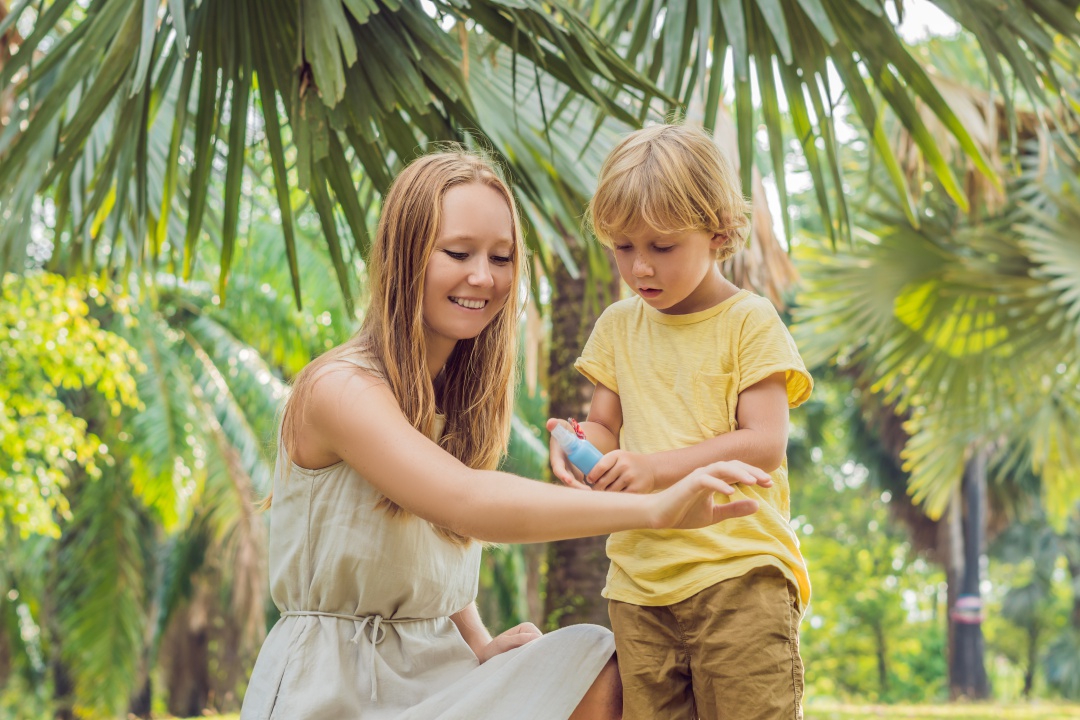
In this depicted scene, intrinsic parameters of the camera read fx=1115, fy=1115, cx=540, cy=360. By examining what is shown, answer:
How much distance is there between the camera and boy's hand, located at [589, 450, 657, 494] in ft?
5.81

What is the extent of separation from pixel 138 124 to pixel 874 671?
102 feet

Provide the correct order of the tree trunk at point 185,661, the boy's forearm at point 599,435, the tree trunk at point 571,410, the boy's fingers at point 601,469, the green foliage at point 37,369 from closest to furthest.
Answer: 1. the boy's fingers at point 601,469
2. the boy's forearm at point 599,435
3. the tree trunk at point 571,410
4. the green foliage at point 37,369
5. the tree trunk at point 185,661

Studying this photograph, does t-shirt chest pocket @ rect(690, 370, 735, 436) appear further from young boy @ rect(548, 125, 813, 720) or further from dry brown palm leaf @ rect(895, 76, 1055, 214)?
dry brown palm leaf @ rect(895, 76, 1055, 214)

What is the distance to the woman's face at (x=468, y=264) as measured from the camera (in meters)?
2.03

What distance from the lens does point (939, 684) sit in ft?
99.3

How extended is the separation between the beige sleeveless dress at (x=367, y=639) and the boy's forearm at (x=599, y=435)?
1.14 ft

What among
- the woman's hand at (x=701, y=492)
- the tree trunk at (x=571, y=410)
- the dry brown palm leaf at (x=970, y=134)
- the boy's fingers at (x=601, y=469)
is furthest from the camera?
the dry brown palm leaf at (x=970, y=134)

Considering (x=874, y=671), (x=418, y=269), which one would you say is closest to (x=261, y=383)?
(x=418, y=269)

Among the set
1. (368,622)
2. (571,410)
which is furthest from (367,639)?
(571,410)

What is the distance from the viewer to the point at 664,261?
75.9 inches

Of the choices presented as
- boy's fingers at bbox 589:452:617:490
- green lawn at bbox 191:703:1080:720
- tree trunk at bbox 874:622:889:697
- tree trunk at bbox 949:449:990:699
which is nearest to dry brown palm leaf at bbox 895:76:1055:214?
boy's fingers at bbox 589:452:617:490

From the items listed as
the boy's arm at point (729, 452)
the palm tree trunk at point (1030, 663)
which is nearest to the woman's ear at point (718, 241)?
the boy's arm at point (729, 452)

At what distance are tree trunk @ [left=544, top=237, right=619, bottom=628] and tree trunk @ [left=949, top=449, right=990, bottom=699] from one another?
11749mm

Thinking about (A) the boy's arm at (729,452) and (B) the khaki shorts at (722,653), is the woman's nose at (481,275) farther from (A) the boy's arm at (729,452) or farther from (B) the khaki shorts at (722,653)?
(B) the khaki shorts at (722,653)
